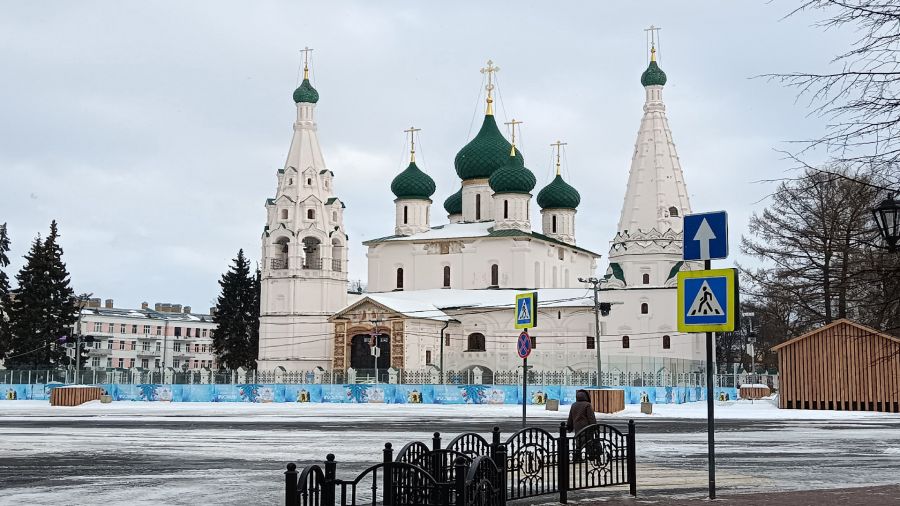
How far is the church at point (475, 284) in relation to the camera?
2749 inches

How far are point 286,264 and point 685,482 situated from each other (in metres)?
62.3

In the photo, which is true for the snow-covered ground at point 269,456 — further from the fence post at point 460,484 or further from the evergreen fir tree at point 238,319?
the evergreen fir tree at point 238,319

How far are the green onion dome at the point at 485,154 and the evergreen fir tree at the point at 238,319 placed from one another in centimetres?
1859

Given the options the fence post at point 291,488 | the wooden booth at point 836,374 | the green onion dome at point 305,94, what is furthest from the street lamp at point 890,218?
the green onion dome at point 305,94

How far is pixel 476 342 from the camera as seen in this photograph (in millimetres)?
73750

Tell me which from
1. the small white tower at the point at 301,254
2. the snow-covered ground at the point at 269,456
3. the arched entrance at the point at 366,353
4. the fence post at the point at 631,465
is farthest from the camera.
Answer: the small white tower at the point at 301,254

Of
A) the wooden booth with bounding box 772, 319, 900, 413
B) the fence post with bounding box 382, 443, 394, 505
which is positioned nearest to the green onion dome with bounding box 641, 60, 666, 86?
the wooden booth with bounding box 772, 319, 900, 413

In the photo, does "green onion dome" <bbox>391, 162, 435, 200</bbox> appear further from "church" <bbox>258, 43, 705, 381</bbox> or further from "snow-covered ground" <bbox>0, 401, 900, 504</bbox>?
"snow-covered ground" <bbox>0, 401, 900, 504</bbox>

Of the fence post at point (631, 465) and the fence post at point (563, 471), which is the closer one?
the fence post at point (563, 471)

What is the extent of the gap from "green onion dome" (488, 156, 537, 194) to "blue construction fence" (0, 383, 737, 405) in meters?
25.8

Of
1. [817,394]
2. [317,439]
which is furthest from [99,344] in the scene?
[317,439]

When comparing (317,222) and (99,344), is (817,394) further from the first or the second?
(99,344)

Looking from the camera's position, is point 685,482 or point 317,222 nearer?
point 685,482

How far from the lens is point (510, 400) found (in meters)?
51.3
